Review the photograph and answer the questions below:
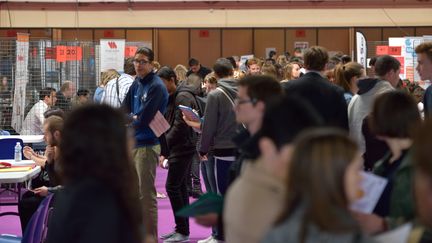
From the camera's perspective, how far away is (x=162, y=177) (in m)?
12.5

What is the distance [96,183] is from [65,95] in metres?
9.11

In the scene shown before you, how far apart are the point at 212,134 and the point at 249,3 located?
49.5ft

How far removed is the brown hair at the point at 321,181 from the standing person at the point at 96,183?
55 centimetres

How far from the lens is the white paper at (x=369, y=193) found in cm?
301

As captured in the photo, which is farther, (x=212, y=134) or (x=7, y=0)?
(x=7, y=0)

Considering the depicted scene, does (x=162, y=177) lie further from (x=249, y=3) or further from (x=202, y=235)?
(x=249, y=3)

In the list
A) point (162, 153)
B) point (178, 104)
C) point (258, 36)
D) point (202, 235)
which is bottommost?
point (202, 235)

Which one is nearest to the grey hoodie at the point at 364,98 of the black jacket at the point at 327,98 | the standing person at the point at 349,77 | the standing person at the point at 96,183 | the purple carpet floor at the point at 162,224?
the standing person at the point at 349,77

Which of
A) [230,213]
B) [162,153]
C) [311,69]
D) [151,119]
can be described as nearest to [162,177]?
[162,153]

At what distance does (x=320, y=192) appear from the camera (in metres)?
2.15

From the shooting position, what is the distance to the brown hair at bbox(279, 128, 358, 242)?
216 cm

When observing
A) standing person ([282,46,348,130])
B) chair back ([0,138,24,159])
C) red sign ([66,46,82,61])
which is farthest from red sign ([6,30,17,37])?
standing person ([282,46,348,130])

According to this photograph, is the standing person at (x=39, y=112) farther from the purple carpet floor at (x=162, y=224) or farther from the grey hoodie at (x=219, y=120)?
the grey hoodie at (x=219, y=120)

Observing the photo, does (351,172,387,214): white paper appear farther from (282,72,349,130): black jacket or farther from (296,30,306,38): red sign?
(296,30,306,38): red sign
